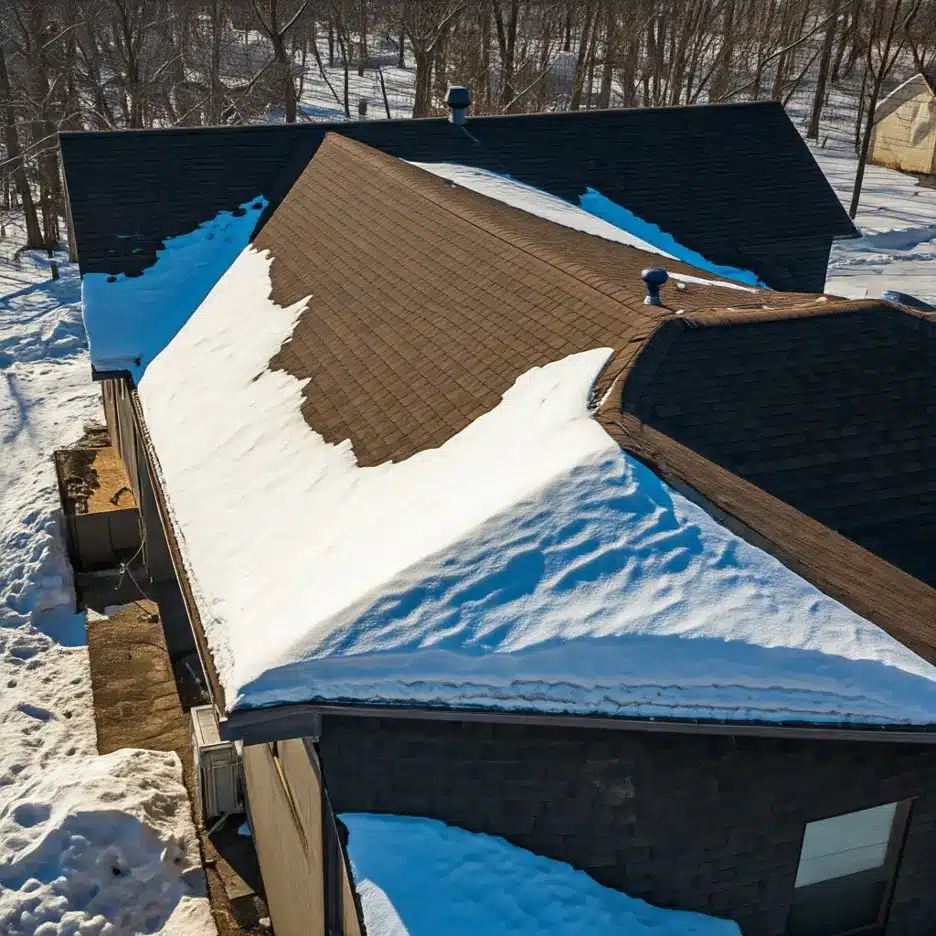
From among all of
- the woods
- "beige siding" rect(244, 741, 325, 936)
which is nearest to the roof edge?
"beige siding" rect(244, 741, 325, 936)

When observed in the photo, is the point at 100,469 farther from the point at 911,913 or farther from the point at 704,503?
the point at 911,913

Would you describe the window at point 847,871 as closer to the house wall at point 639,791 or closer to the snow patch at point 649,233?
the house wall at point 639,791

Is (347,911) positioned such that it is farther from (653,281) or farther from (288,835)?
(653,281)

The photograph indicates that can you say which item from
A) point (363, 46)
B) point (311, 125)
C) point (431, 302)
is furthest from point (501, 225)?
point (363, 46)

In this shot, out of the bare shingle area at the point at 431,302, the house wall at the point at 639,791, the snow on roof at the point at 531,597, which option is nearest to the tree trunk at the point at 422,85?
the bare shingle area at the point at 431,302

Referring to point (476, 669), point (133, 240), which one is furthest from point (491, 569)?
point (133, 240)

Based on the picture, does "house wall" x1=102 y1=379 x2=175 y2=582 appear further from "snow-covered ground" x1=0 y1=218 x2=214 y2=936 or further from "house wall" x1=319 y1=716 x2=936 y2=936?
"house wall" x1=319 y1=716 x2=936 y2=936
